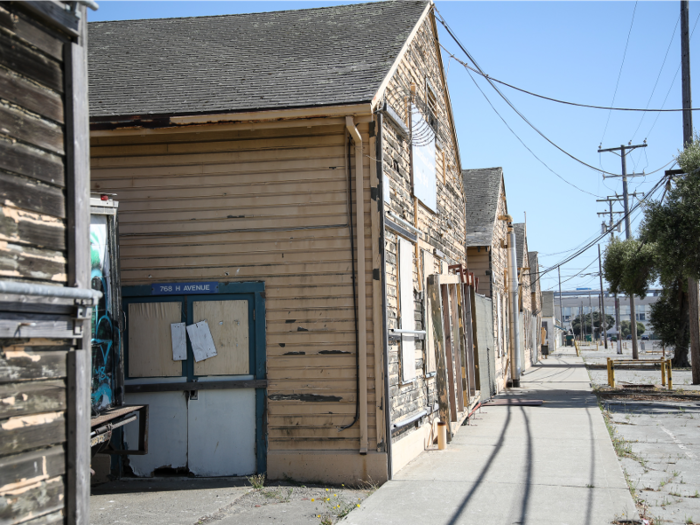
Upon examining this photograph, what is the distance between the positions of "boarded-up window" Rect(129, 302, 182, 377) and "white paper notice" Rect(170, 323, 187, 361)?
0.05m

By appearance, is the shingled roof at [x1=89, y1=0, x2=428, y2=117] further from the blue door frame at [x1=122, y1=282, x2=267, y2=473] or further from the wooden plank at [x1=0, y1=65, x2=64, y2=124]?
the wooden plank at [x1=0, y1=65, x2=64, y2=124]

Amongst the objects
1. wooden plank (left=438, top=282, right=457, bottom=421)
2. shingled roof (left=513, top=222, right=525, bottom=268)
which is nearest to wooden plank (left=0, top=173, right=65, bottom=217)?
wooden plank (left=438, top=282, right=457, bottom=421)

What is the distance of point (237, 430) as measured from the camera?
8.01 meters

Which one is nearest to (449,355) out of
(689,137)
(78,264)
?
(78,264)

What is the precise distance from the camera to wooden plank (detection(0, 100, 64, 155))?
3452 mm

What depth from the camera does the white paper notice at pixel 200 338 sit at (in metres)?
8.16

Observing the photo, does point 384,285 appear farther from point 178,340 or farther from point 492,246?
point 492,246

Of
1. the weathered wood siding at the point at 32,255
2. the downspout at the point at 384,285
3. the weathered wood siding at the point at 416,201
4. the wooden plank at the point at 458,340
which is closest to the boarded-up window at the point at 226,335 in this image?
the downspout at the point at 384,285

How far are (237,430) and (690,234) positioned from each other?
479 inches

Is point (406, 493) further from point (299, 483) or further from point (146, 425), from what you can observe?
point (146, 425)

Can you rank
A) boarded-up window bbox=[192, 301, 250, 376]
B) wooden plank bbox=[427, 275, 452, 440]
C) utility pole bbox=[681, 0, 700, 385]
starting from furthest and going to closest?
utility pole bbox=[681, 0, 700, 385], wooden plank bbox=[427, 275, 452, 440], boarded-up window bbox=[192, 301, 250, 376]

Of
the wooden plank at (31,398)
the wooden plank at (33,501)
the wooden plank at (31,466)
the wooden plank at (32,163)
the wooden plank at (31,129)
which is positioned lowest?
the wooden plank at (33,501)

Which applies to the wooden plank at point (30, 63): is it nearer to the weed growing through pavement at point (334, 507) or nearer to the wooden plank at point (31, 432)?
the wooden plank at point (31, 432)

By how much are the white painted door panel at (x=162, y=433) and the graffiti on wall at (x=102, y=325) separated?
1132mm
